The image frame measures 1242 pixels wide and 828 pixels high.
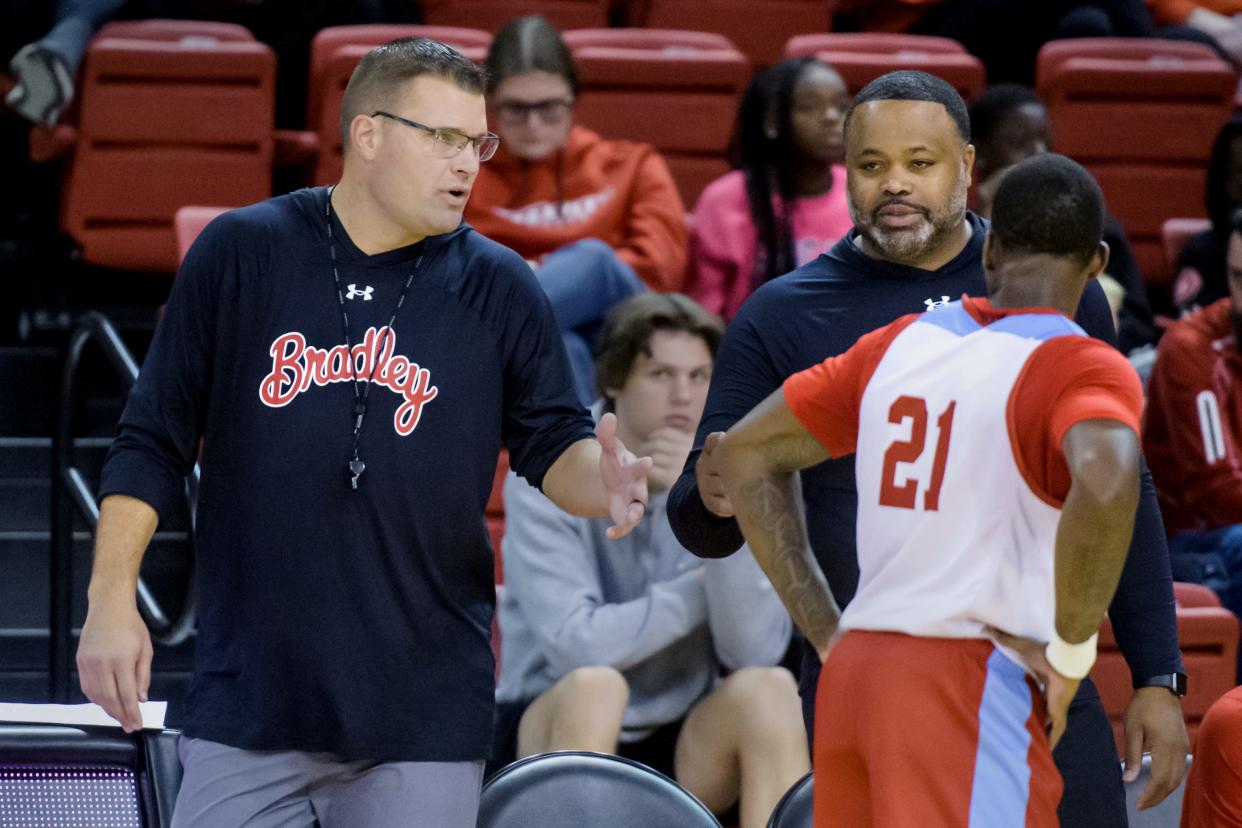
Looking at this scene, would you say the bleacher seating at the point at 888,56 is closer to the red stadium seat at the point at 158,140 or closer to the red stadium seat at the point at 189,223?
the red stadium seat at the point at 158,140

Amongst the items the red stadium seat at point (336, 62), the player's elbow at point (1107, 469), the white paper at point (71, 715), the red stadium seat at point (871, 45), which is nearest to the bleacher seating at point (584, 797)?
the white paper at point (71, 715)

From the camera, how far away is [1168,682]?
8.82 ft

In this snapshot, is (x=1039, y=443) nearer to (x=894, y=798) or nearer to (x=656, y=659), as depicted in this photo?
(x=894, y=798)

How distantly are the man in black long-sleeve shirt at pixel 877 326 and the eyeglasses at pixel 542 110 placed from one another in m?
2.58

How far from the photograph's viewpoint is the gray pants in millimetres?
2547

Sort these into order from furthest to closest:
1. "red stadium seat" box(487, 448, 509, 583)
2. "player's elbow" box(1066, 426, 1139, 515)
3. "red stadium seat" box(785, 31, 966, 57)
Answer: "red stadium seat" box(785, 31, 966, 57)
"red stadium seat" box(487, 448, 509, 583)
"player's elbow" box(1066, 426, 1139, 515)

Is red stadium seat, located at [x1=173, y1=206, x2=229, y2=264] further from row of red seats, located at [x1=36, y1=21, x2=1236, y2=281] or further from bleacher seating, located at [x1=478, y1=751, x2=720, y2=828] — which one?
bleacher seating, located at [x1=478, y1=751, x2=720, y2=828]

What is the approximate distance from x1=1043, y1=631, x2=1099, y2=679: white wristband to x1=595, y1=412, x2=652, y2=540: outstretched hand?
0.59 metres

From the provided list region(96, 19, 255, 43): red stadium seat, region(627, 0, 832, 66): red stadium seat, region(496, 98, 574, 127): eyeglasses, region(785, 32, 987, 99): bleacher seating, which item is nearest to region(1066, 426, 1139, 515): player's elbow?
region(496, 98, 574, 127): eyeglasses

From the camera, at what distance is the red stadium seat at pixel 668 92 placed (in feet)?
20.1

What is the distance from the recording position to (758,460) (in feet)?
8.18

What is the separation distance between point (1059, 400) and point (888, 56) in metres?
4.26

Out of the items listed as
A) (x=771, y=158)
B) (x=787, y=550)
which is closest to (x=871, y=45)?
(x=771, y=158)

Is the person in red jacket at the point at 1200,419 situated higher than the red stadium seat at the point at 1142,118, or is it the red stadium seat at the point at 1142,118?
the red stadium seat at the point at 1142,118
